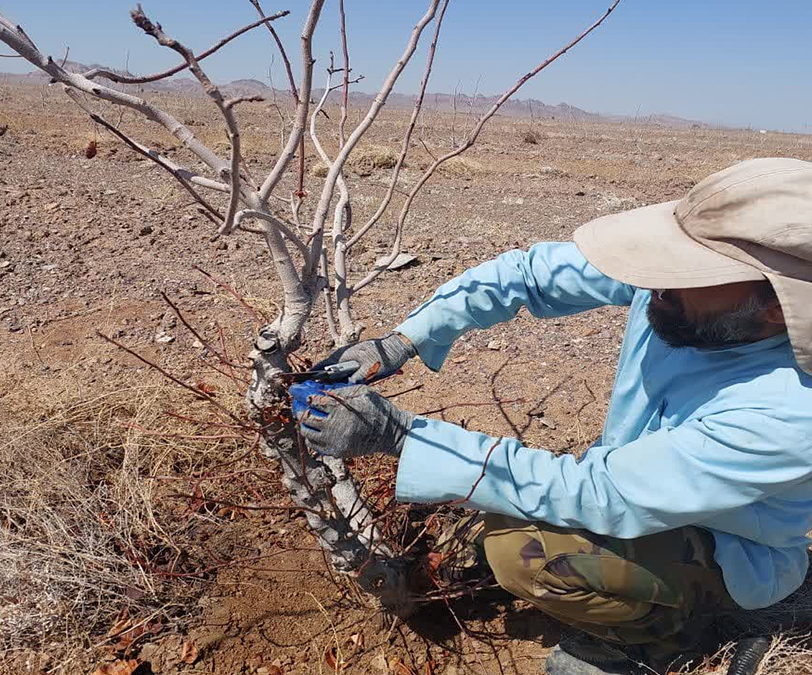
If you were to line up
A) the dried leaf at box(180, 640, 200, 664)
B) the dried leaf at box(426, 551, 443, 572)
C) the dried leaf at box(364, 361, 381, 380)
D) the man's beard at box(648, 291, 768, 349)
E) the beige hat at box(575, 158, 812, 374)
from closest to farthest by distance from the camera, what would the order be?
1. the beige hat at box(575, 158, 812, 374)
2. the man's beard at box(648, 291, 768, 349)
3. the dried leaf at box(364, 361, 381, 380)
4. the dried leaf at box(180, 640, 200, 664)
5. the dried leaf at box(426, 551, 443, 572)

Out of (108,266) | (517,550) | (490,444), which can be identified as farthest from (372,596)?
(108,266)

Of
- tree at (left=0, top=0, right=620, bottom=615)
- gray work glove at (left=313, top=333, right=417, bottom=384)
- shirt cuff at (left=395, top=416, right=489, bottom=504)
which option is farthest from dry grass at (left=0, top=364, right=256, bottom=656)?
shirt cuff at (left=395, top=416, right=489, bottom=504)

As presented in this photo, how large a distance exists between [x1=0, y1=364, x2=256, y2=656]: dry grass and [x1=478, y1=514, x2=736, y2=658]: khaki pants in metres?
0.82

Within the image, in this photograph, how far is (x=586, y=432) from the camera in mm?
2457

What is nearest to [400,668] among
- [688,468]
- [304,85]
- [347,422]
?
[347,422]

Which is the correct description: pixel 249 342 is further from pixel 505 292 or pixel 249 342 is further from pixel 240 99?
pixel 240 99

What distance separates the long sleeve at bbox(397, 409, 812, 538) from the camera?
44.7 inches

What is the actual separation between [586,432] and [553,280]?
3.20ft

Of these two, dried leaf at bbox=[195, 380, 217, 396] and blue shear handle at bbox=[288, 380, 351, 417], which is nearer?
blue shear handle at bbox=[288, 380, 351, 417]

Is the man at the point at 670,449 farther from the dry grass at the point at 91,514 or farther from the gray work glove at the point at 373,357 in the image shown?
the dry grass at the point at 91,514

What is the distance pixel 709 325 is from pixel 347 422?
30.3 inches

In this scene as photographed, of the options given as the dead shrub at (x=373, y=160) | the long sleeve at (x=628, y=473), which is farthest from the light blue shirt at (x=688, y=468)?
the dead shrub at (x=373, y=160)

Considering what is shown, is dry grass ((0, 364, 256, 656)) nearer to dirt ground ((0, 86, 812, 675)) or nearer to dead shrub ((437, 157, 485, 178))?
dirt ground ((0, 86, 812, 675))

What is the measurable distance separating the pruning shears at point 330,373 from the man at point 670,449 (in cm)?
3
